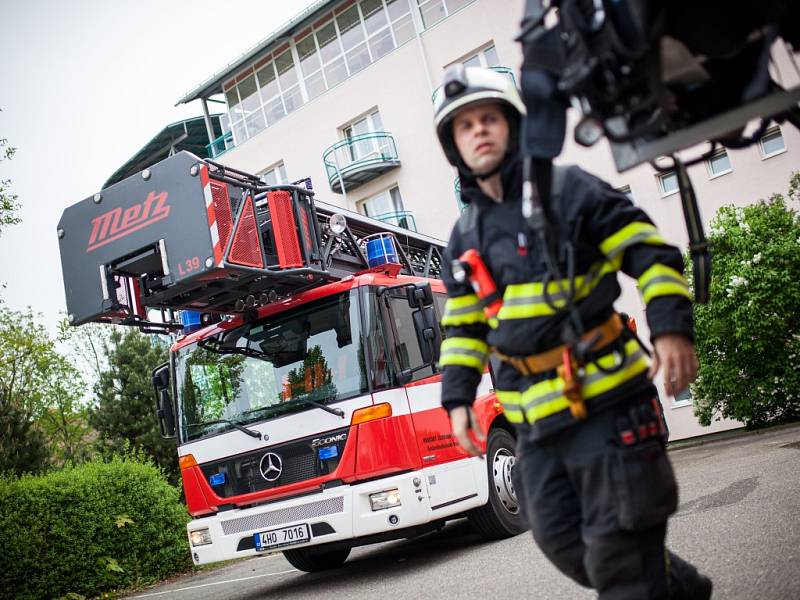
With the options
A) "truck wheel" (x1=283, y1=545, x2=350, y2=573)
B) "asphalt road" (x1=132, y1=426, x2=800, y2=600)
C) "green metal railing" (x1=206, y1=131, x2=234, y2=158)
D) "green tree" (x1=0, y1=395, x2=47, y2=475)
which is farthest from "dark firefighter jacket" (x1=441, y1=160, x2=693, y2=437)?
"green metal railing" (x1=206, y1=131, x2=234, y2=158)

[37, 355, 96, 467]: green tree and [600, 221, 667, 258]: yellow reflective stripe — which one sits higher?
[37, 355, 96, 467]: green tree

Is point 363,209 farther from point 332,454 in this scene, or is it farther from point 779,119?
point 779,119

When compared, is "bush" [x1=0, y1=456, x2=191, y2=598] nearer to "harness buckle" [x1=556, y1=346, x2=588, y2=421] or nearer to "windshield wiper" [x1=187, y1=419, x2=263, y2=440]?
"windshield wiper" [x1=187, y1=419, x2=263, y2=440]

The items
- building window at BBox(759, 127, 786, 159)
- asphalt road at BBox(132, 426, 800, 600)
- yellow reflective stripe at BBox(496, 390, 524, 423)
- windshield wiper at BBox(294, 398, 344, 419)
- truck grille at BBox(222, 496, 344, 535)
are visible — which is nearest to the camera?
yellow reflective stripe at BBox(496, 390, 524, 423)

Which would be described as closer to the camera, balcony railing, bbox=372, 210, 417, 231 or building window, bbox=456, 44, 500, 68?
building window, bbox=456, 44, 500, 68

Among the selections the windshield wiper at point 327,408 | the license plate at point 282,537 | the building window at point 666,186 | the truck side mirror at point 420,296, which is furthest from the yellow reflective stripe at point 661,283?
the building window at point 666,186

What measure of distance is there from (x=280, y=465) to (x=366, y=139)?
18.5 metres

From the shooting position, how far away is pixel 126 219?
6613 millimetres

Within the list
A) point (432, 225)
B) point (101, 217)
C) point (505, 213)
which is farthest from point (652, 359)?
point (432, 225)

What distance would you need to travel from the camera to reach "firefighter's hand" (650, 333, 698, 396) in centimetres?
232

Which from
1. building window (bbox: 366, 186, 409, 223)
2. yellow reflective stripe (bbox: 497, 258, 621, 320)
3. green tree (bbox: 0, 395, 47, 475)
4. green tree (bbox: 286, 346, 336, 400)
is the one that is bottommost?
yellow reflective stripe (bbox: 497, 258, 621, 320)

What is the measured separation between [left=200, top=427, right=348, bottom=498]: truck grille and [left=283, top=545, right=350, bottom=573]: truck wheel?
131 centimetres

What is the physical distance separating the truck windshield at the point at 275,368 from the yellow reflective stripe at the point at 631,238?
420 cm

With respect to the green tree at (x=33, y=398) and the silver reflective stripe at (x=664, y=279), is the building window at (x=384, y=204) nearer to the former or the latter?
the green tree at (x=33, y=398)
